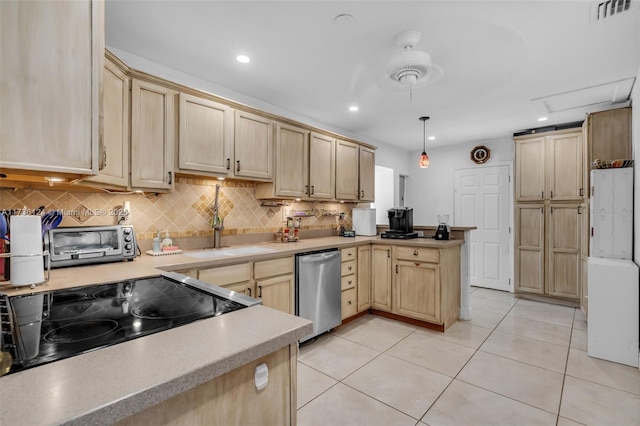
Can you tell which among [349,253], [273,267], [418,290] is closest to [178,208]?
[273,267]

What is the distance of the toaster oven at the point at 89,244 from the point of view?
1838 mm

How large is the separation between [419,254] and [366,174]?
1.57 metres

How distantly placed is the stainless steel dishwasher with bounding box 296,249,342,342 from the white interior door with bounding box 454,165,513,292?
9.93ft

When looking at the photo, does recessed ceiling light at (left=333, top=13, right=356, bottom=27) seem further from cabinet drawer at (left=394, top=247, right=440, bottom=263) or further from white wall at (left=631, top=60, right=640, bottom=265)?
white wall at (left=631, top=60, right=640, bottom=265)

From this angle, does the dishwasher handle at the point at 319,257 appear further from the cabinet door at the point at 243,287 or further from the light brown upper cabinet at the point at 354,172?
the light brown upper cabinet at the point at 354,172

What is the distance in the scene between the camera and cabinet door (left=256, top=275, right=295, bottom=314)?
8.40ft

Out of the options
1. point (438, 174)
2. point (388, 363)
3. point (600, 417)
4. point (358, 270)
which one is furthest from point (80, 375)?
point (438, 174)

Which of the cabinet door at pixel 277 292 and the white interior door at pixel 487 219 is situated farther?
the white interior door at pixel 487 219

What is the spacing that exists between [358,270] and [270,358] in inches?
111

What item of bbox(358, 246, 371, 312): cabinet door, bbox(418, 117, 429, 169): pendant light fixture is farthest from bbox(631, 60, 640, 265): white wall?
bbox(358, 246, 371, 312): cabinet door

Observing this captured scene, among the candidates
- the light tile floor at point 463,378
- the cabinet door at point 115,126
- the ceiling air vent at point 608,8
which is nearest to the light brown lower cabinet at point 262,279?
the light tile floor at point 463,378

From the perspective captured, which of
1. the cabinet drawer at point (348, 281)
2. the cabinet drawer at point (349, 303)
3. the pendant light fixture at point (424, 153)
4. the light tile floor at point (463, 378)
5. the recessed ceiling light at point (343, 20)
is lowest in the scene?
the light tile floor at point (463, 378)

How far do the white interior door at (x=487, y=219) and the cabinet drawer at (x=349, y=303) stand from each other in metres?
2.65

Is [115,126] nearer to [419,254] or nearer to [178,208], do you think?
[178,208]
